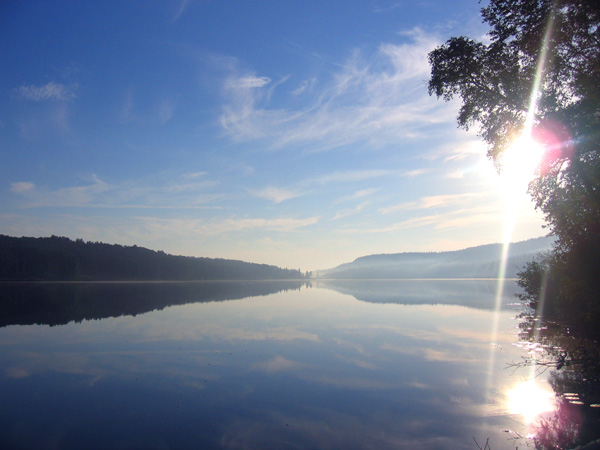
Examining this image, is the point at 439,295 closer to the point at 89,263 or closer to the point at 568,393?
the point at 568,393

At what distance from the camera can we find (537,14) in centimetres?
1295

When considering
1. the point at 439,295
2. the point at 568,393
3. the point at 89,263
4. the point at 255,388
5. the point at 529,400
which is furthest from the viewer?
the point at 89,263

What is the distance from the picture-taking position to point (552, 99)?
14703mm

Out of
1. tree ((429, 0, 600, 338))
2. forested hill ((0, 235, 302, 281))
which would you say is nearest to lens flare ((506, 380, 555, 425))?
tree ((429, 0, 600, 338))

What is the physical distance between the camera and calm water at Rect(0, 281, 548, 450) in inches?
359

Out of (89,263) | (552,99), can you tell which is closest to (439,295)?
(552,99)

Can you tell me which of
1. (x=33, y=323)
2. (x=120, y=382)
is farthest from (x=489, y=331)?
(x=33, y=323)

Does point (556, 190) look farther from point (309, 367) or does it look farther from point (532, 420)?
point (309, 367)

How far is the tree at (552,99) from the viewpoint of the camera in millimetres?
12844

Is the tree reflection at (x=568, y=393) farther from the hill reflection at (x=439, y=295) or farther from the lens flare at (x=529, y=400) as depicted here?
the hill reflection at (x=439, y=295)

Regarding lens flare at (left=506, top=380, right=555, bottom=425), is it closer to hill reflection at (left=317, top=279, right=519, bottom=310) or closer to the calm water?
the calm water

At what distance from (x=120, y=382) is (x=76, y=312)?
24.7 metres

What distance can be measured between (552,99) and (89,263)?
138 meters

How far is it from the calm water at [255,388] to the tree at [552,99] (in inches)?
210
